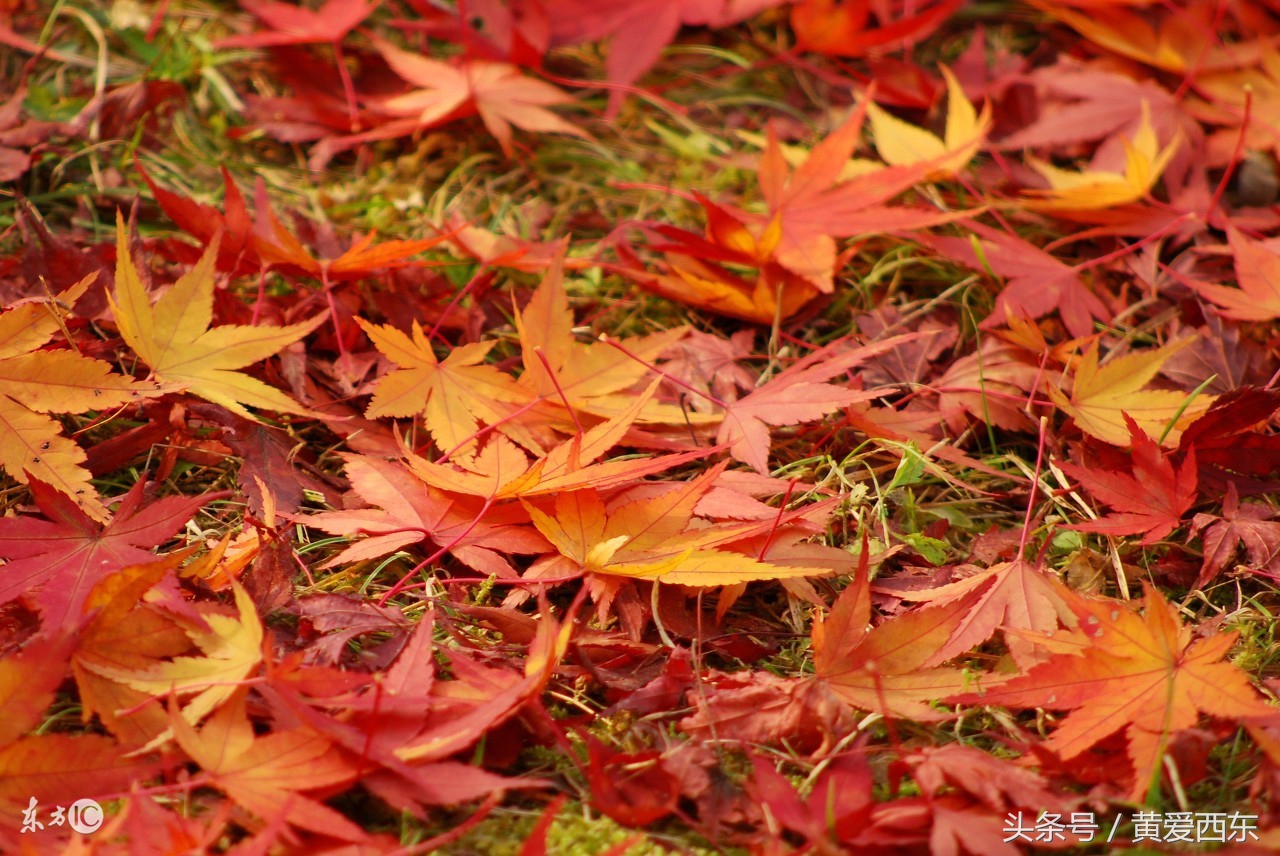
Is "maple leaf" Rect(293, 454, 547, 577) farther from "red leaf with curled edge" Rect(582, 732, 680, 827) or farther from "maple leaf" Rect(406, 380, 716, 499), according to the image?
"red leaf with curled edge" Rect(582, 732, 680, 827)

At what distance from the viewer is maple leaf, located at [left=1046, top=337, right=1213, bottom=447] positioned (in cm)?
102

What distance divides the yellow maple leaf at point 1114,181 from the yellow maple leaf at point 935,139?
0.11 meters

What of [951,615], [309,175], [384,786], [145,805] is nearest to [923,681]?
[951,615]

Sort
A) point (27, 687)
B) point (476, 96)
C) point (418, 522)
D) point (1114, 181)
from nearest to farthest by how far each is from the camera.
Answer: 1. point (27, 687)
2. point (418, 522)
3. point (1114, 181)
4. point (476, 96)

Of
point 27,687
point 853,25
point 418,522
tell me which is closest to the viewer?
point 27,687

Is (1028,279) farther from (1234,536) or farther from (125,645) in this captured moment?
(125,645)

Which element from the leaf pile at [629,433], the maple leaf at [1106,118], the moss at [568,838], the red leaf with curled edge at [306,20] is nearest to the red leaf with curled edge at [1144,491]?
the leaf pile at [629,433]

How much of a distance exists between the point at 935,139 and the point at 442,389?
812mm

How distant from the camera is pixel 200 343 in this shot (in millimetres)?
959

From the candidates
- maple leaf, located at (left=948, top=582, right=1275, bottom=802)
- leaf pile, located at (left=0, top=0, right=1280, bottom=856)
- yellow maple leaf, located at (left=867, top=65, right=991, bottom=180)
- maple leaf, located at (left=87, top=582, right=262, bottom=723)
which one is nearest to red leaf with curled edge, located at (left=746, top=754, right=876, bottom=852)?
leaf pile, located at (left=0, top=0, right=1280, bottom=856)

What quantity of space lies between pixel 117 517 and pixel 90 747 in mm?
218

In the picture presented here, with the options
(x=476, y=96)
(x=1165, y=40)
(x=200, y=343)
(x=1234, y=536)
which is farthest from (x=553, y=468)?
(x=1165, y=40)

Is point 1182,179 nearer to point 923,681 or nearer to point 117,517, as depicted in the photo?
point 923,681

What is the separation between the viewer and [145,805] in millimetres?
717
